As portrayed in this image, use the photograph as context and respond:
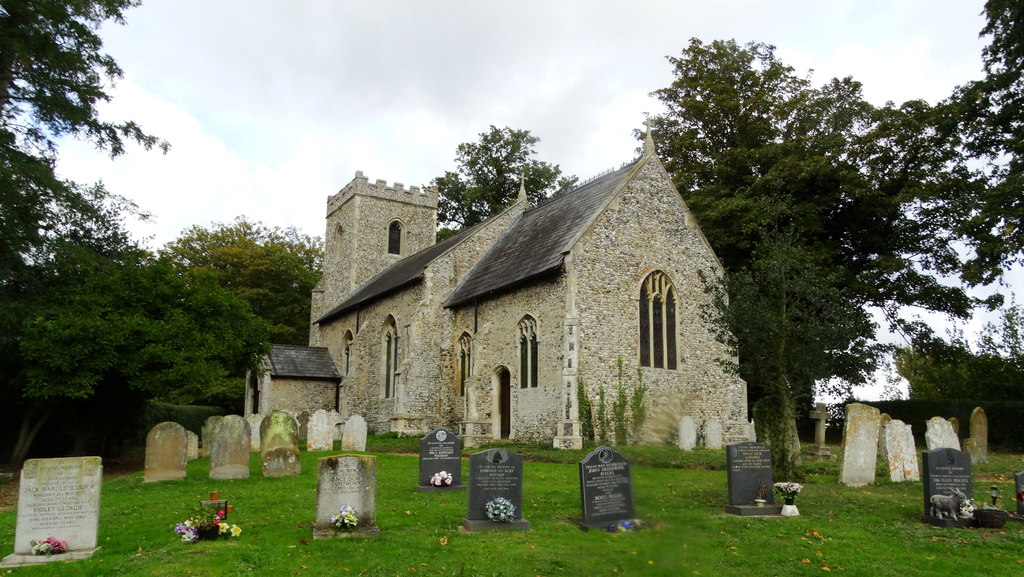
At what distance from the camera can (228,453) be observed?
526 inches

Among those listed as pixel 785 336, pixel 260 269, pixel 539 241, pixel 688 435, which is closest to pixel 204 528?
pixel 688 435

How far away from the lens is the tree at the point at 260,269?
142 feet

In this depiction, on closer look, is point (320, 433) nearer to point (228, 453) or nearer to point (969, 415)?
point (228, 453)

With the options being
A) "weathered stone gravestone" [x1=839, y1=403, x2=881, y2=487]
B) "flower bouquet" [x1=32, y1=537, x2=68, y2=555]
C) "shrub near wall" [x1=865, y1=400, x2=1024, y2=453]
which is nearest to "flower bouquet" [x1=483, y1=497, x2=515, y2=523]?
"flower bouquet" [x1=32, y1=537, x2=68, y2=555]

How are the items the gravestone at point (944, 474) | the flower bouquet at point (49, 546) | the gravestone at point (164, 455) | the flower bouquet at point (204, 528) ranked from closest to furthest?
the flower bouquet at point (49, 546)
the flower bouquet at point (204, 528)
the gravestone at point (944, 474)
the gravestone at point (164, 455)

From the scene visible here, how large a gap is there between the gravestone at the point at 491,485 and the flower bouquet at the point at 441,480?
2774mm

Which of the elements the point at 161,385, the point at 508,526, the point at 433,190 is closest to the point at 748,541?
the point at 508,526

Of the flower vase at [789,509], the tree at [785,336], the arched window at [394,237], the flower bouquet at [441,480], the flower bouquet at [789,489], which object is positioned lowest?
the flower vase at [789,509]

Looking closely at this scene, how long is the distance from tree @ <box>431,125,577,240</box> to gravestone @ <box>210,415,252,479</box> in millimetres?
31206

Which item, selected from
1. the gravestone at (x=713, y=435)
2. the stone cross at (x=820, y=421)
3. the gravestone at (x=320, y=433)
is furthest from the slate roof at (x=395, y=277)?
the stone cross at (x=820, y=421)

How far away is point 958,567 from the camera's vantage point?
7.02m

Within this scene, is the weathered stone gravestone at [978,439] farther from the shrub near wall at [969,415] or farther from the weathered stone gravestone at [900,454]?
the shrub near wall at [969,415]

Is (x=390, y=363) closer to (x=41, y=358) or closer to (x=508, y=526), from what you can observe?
(x=41, y=358)

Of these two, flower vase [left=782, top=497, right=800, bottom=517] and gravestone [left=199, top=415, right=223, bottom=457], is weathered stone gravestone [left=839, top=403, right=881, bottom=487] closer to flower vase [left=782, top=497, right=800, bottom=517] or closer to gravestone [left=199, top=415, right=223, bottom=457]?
flower vase [left=782, top=497, right=800, bottom=517]
